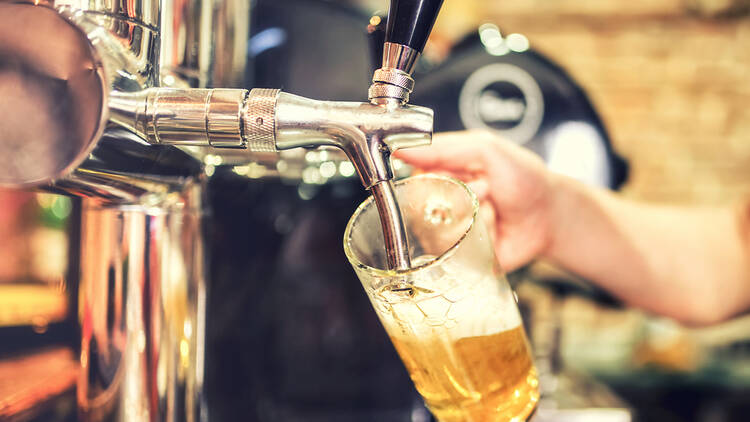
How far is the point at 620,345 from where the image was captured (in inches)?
73.8

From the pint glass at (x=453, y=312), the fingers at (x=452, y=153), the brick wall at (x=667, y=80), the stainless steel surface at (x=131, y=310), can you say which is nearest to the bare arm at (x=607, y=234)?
the fingers at (x=452, y=153)

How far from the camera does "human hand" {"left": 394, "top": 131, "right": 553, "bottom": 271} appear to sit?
0.52 metres

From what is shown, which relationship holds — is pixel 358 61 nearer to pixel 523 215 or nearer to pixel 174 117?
pixel 523 215

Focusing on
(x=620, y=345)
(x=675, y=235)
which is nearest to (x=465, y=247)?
(x=675, y=235)

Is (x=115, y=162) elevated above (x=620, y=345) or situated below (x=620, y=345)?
above

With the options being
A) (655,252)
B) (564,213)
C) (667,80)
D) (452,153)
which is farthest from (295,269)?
(667,80)

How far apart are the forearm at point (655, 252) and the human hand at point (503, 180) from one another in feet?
0.11

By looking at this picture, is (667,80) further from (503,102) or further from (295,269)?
(295,269)

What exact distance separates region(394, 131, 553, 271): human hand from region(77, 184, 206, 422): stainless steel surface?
0.70 ft

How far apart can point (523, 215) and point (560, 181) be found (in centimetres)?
5

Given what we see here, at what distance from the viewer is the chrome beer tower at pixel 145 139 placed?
253 millimetres

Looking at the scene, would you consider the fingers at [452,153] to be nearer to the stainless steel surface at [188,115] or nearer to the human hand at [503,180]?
the human hand at [503,180]

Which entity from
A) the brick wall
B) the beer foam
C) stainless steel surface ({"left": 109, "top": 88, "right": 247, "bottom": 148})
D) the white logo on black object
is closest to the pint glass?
the beer foam

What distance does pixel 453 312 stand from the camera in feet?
1.13
